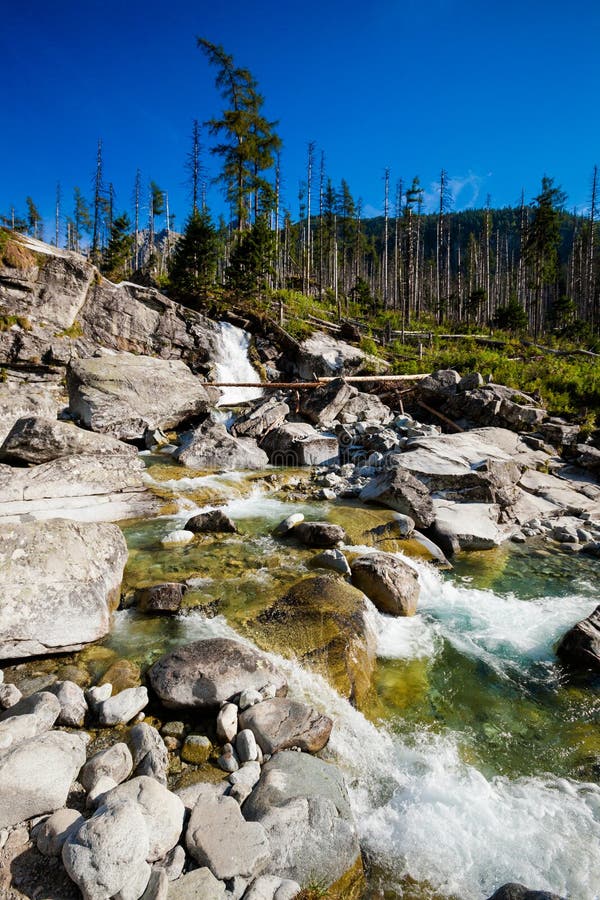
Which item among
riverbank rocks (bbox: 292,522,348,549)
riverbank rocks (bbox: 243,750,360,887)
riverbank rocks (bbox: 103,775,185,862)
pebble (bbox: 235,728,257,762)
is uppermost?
riverbank rocks (bbox: 292,522,348,549)

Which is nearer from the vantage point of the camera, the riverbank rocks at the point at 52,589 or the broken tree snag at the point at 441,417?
the riverbank rocks at the point at 52,589

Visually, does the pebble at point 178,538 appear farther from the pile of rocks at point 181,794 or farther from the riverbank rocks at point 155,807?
the riverbank rocks at point 155,807

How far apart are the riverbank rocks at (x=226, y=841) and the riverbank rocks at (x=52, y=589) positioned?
8.50 ft

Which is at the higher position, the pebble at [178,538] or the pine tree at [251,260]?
the pine tree at [251,260]

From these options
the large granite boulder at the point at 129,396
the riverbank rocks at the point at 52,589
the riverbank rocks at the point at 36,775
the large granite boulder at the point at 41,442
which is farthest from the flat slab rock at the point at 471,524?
the large granite boulder at the point at 129,396

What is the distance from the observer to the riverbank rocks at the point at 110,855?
235cm

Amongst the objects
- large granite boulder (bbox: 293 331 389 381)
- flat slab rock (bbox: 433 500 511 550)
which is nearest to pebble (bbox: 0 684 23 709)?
flat slab rock (bbox: 433 500 511 550)

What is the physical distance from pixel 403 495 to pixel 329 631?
17.8 ft

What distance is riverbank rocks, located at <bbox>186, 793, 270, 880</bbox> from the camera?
8.84 feet

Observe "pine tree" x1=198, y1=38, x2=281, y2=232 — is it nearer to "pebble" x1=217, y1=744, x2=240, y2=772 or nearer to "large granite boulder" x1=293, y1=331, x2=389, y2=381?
"large granite boulder" x1=293, y1=331, x2=389, y2=381

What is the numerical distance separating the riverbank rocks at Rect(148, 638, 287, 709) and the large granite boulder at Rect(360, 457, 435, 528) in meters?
6.23

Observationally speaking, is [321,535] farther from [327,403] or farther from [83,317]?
[83,317]

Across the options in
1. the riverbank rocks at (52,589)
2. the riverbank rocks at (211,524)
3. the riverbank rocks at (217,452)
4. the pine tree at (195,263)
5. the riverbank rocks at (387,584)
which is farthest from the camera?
the pine tree at (195,263)

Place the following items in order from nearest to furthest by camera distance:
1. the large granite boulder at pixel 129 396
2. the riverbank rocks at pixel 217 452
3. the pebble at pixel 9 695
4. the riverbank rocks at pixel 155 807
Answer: the riverbank rocks at pixel 155 807 → the pebble at pixel 9 695 → the riverbank rocks at pixel 217 452 → the large granite boulder at pixel 129 396
